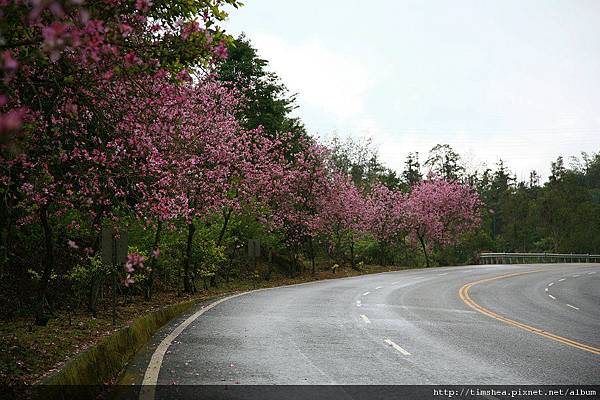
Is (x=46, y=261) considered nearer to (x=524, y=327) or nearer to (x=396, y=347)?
(x=396, y=347)

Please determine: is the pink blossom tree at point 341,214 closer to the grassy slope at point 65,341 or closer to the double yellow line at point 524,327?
the double yellow line at point 524,327

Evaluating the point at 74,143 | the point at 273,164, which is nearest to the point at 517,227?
the point at 273,164

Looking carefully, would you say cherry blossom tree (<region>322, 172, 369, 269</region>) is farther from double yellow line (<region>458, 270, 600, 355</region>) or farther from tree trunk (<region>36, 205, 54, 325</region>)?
tree trunk (<region>36, 205, 54, 325</region>)

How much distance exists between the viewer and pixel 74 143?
386 inches

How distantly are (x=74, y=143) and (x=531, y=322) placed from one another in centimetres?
1258

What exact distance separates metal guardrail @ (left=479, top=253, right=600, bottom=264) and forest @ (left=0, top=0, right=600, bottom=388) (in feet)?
5.12

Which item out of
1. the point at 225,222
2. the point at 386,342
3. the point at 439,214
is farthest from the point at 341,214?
the point at 386,342

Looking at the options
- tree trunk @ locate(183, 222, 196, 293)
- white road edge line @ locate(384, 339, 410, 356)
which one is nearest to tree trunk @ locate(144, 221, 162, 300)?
tree trunk @ locate(183, 222, 196, 293)

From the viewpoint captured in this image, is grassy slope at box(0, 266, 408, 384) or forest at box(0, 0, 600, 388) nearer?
forest at box(0, 0, 600, 388)

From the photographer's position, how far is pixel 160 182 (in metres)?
11.1

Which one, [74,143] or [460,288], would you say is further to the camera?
[460,288]

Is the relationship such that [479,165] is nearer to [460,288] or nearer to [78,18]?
[460,288]

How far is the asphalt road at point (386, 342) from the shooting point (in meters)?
8.80

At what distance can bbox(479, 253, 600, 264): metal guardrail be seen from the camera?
2498 inches
